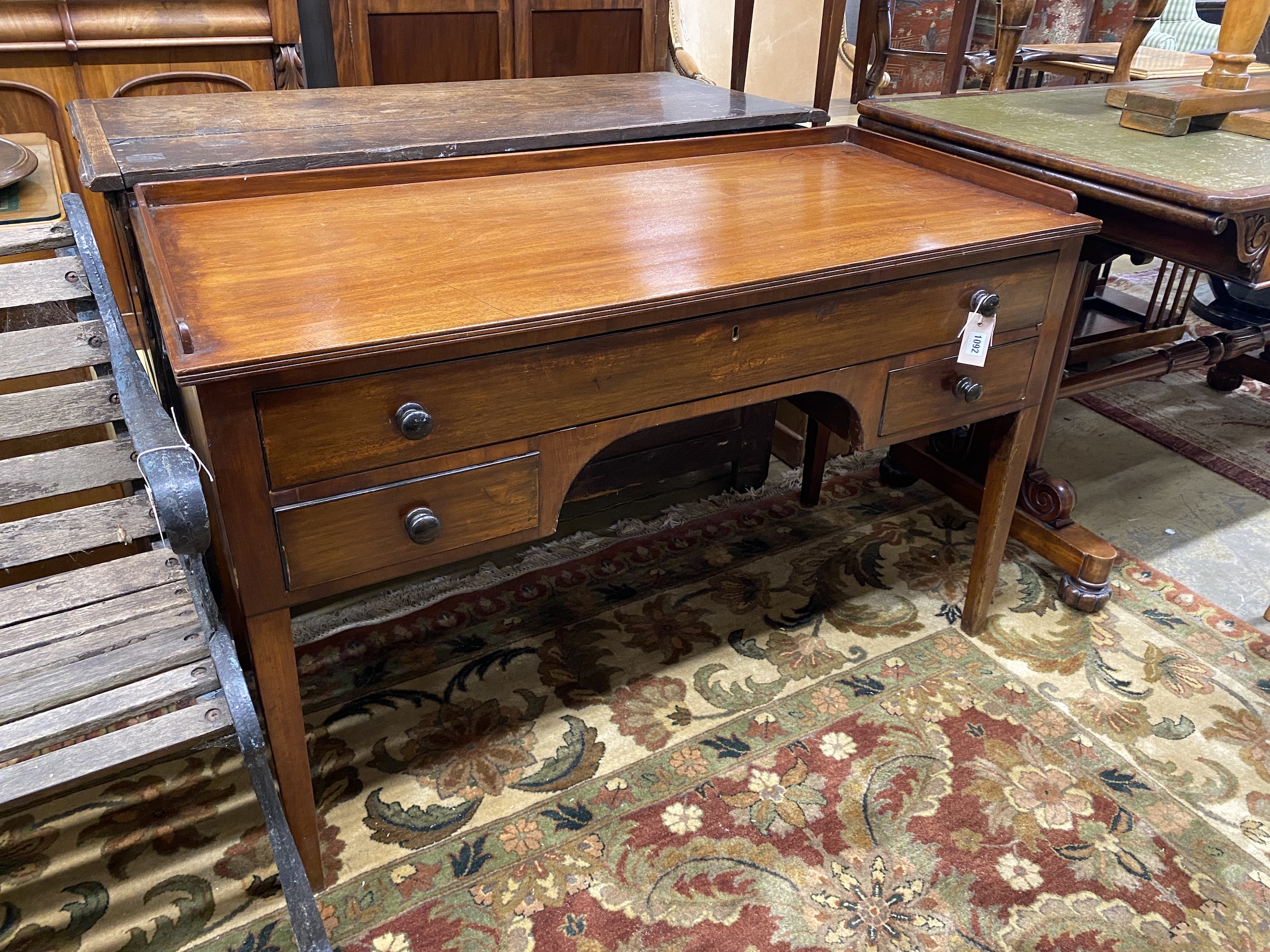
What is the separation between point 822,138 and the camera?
6.18ft

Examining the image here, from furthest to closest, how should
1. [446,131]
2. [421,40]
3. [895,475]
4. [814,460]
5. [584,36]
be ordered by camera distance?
[584,36] → [421,40] → [895,475] → [814,460] → [446,131]

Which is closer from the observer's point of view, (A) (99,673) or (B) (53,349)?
(A) (99,673)

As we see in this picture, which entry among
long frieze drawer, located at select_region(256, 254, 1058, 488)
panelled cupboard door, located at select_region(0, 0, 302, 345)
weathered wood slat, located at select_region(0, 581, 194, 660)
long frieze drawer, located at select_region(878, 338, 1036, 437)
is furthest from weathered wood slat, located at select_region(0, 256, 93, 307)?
long frieze drawer, located at select_region(878, 338, 1036, 437)

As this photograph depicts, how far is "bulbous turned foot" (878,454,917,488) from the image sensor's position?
2367 mm

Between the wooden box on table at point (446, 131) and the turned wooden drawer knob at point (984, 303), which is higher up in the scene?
the wooden box on table at point (446, 131)

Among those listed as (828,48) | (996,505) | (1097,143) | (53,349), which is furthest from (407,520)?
(828,48)

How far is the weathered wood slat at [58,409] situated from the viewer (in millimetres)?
1339

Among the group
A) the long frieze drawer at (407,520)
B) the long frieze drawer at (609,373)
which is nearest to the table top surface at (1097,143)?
the long frieze drawer at (609,373)

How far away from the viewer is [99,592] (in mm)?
1253

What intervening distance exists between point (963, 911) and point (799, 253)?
0.96 metres

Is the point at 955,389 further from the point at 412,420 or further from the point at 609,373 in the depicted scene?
the point at 412,420

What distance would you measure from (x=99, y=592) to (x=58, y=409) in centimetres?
31

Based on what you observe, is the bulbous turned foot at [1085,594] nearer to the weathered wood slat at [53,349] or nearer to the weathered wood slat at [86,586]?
the weathered wood slat at [86,586]

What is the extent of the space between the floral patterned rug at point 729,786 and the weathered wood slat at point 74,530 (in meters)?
0.45
